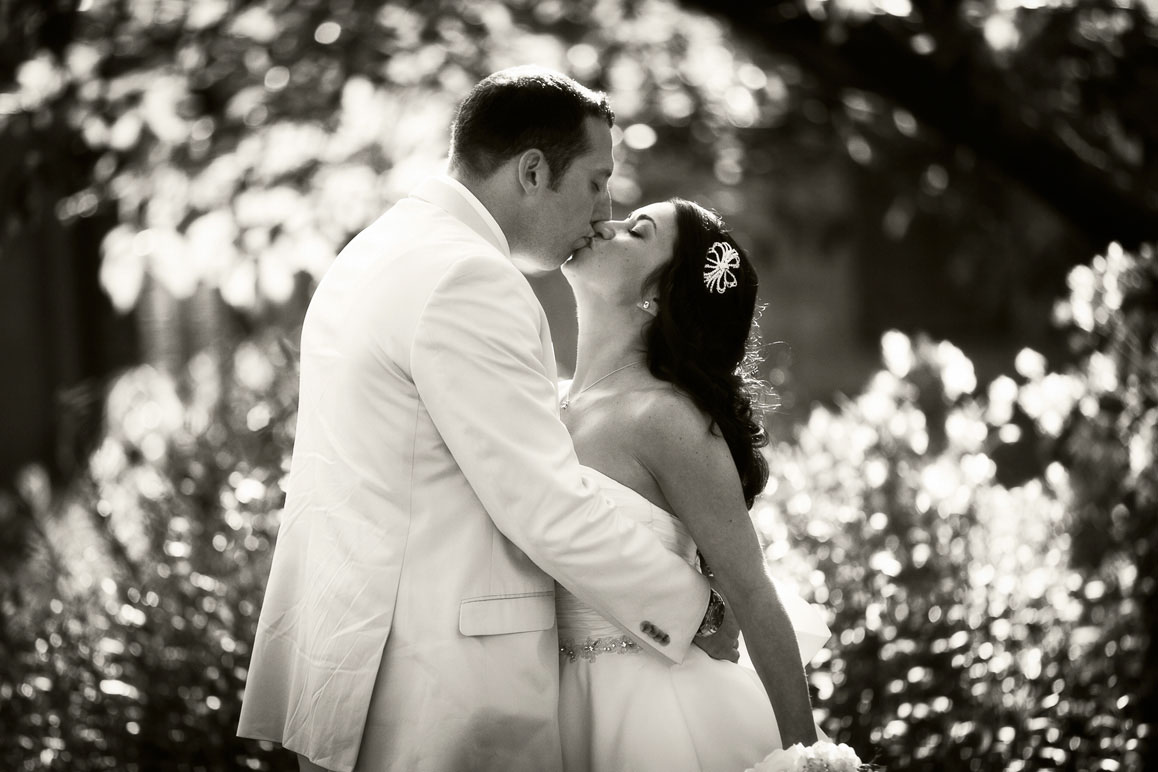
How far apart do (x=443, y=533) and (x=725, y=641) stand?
849 millimetres

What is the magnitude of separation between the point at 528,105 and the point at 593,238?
0.41 metres

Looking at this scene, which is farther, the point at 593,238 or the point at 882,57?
the point at 882,57

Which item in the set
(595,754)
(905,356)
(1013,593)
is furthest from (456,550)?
(905,356)

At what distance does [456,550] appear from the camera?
265 cm

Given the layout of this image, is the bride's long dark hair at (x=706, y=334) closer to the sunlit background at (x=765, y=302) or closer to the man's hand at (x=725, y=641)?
the man's hand at (x=725, y=641)

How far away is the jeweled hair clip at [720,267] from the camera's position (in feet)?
10.4

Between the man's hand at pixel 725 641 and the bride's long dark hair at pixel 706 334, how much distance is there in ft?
1.09

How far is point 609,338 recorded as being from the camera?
10.6ft

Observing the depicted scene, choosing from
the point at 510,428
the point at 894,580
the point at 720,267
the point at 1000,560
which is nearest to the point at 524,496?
the point at 510,428

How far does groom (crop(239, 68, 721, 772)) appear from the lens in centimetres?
258

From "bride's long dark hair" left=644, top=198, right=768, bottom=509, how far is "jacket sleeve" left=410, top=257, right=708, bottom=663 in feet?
1.76

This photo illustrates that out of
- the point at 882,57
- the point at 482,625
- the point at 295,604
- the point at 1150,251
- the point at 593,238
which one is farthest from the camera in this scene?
the point at 882,57

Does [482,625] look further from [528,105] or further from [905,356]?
[905,356]

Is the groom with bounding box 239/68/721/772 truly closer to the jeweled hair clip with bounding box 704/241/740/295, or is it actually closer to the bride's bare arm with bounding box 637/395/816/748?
the bride's bare arm with bounding box 637/395/816/748
